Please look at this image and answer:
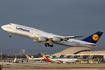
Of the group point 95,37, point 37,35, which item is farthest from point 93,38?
point 37,35

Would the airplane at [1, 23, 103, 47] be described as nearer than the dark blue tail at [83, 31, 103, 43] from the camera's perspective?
Yes

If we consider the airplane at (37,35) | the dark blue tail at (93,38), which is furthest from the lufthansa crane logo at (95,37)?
the airplane at (37,35)

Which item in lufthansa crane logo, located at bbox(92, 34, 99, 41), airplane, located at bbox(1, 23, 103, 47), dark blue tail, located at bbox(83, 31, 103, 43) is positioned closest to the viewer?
airplane, located at bbox(1, 23, 103, 47)

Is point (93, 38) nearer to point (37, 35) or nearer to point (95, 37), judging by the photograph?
point (95, 37)

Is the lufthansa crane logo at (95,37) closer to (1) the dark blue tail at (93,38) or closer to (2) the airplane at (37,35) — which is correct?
(1) the dark blue tail at (93,38)

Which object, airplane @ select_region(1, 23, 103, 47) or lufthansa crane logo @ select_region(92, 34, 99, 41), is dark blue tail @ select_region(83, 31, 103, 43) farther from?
airplane @ select_region(1, 23, 103, 47)

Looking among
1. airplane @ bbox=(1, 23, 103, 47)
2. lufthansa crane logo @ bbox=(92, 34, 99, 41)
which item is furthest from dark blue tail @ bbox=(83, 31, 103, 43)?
airplane @ bbox=(1, 23, 103, 47)

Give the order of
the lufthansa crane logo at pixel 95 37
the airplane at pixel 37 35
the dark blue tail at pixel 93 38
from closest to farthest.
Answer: the airplane at pixel 37 35
the dark blue tail at pixel 93 38
the lufthansa crane logo at pixel 95 37

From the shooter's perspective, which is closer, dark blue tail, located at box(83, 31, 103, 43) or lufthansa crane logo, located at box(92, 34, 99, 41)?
dark blue tail, located at box(83, 31, 103, 43)

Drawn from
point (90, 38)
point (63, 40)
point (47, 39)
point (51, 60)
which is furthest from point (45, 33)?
point (51, 60)

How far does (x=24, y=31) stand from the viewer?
63031 millimetres

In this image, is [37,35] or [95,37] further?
[95,37]

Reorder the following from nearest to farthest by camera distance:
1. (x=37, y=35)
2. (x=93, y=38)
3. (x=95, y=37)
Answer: (x=37, y=35)
(x=93, y=38)
(x=95, y=37)

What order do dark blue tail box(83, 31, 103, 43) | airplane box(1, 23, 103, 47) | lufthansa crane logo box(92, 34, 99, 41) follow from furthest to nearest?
1. lufthansa crane logo box(92, 34, 99, 41)
2. dark blue tail box(83, 31, 103, 43)
3. airplane box(1, 23, 103, 47)
